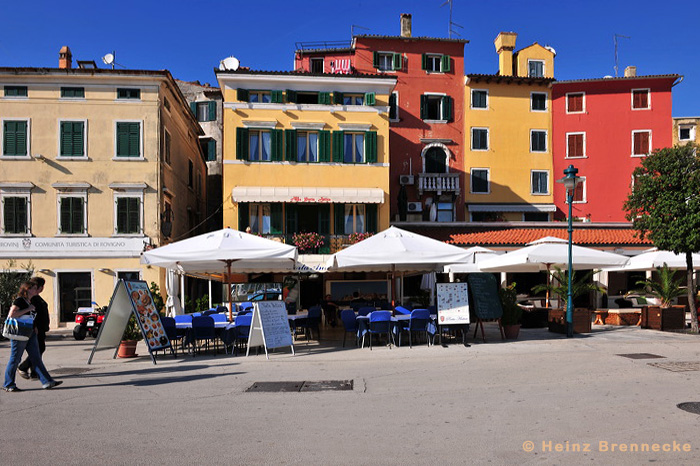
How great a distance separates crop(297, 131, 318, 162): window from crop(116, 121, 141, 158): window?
6355 mm

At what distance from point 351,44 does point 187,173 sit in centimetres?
1137

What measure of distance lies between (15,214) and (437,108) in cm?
1991

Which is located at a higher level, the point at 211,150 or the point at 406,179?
the point at 211,150

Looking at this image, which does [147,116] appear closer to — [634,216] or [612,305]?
[634,216]

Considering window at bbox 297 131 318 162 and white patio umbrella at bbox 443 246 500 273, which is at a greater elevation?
window at bbox 297 131 318 162

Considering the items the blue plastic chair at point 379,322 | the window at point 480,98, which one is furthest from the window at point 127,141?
the window at point 480,98

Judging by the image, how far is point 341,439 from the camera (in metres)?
5.93

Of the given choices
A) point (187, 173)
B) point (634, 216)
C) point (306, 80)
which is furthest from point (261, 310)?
point (187, 173)

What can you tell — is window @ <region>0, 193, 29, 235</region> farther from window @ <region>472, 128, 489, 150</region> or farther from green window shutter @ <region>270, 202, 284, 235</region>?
window @ <region>472, 128, 489, 150</region>

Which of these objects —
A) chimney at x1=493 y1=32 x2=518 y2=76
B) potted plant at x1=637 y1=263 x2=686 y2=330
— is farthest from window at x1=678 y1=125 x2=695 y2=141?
potted plant at x1=637 y1=263 x2=686 y2=330

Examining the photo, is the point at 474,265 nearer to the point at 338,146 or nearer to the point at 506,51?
the point at 338,146

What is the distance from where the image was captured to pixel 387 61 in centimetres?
3183

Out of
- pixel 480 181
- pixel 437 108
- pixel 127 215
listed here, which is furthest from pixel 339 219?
pixel 437 108

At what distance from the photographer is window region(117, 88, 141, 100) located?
23406mm
